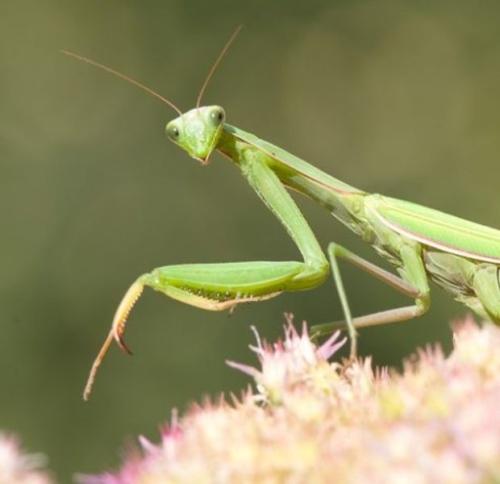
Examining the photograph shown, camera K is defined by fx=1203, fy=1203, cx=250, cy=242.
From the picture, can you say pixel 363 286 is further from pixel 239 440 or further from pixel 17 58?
pixel 239 440

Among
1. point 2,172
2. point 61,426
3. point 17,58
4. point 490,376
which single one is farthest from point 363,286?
point 490,376

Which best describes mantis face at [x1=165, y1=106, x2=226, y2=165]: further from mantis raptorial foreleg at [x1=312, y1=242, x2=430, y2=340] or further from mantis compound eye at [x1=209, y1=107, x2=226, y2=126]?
mantis raptorial foreleg at [x1=312, y1=242, x2=430, y2=340]

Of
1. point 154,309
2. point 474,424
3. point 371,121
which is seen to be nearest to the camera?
point 474,424

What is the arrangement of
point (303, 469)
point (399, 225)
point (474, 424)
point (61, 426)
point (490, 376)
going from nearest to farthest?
point (474, 424) → point (303, 469) → point (490, 376) → point (399, 225) → point (61, 426)

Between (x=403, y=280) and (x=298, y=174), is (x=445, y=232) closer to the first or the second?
(x=403, y=280)

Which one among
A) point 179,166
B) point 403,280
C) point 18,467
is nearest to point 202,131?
point 403,280

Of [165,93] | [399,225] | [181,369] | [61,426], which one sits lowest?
[61,426]

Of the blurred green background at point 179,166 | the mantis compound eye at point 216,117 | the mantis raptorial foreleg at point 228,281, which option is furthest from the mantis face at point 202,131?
the blurred green background at point 179,166
